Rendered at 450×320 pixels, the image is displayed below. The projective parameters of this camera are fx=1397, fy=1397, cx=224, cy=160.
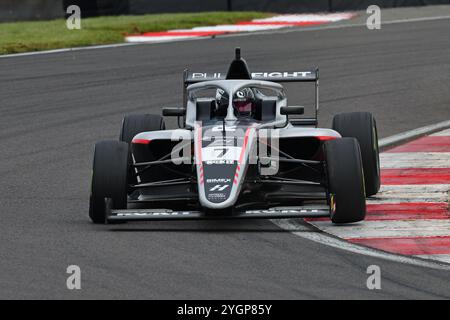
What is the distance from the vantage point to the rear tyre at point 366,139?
38.4 feet

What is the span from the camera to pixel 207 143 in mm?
10867

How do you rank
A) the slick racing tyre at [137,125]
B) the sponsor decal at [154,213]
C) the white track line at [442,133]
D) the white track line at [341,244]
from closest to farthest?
the white track line at [341,244]
the sponsor decal at [154,213]
the slick racing tyre at [137,125]
the white track line at [442,133]

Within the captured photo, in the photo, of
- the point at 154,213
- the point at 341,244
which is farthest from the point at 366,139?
the point at 154,213

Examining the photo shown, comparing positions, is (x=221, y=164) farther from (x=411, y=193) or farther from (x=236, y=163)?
(x=411, y=193)

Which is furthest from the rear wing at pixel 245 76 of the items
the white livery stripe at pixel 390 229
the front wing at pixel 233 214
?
the front wing at pixel 233 214

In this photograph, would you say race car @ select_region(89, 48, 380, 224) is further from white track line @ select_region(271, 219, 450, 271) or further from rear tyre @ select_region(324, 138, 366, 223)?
white track line @ select_region(271, 219, 450, 271)

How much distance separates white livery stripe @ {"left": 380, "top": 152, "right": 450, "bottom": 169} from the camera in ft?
44.9

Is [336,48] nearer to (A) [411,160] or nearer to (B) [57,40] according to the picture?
(B) [57,40]

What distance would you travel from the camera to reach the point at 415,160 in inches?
551

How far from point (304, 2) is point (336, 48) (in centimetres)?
815

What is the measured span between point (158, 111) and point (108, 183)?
736 cm

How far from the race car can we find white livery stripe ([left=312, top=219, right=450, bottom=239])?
11cm

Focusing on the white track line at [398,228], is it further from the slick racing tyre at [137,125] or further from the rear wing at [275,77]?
the slick racing tyre at [137,125]
